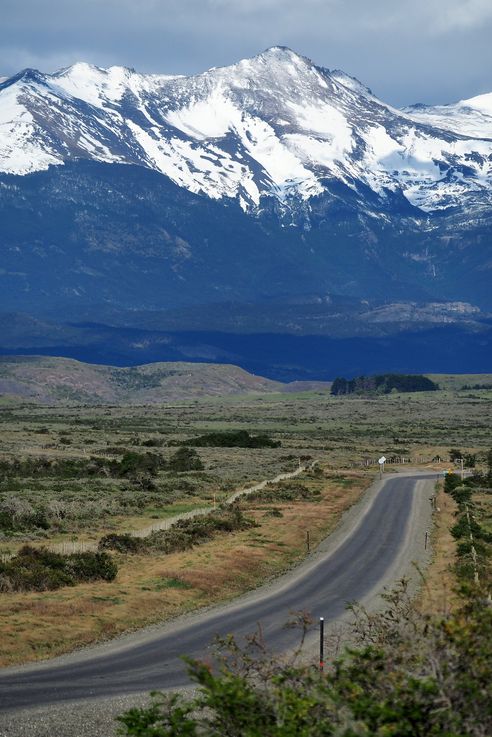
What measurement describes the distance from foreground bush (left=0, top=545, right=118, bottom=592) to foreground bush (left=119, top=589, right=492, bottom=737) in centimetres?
2024

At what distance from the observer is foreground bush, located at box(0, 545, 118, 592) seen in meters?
36.1

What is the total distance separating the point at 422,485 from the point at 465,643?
2682 inches

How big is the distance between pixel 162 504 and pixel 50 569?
26.1 m

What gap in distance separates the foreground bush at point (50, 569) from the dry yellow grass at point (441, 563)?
426 inches

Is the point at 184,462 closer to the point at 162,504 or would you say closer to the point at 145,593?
the point at 162,504

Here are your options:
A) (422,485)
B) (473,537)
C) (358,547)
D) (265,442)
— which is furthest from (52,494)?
(265,442)

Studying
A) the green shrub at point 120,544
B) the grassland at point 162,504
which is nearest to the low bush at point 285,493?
the grassland at point 162,504

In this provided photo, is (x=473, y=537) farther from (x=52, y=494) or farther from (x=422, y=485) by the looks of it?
(x=422, y=485)

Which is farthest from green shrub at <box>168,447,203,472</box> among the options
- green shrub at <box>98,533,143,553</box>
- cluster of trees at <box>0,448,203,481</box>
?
green shrub at <box>98,533,143,553</box>

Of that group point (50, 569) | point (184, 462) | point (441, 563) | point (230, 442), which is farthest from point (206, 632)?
point (230, 442)

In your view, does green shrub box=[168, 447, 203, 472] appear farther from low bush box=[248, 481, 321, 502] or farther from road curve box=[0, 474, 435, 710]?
road curve box=[0, 474, 435, 710]

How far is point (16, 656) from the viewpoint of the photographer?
2805 cm

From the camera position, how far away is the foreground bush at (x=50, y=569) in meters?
36.1

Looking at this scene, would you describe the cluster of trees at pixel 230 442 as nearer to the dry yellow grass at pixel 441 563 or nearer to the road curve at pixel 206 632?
the dry yellow grass at pixel 441 563
